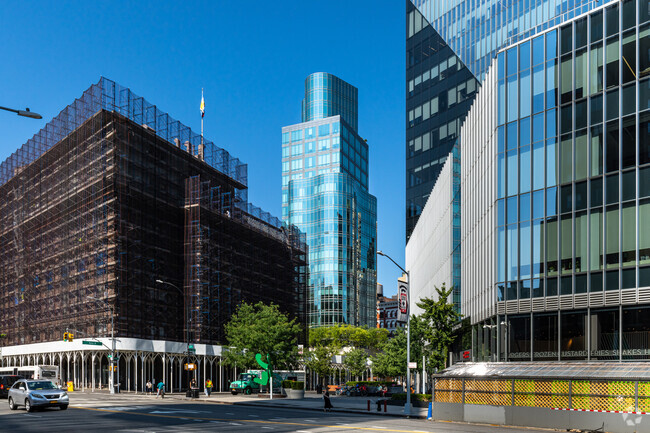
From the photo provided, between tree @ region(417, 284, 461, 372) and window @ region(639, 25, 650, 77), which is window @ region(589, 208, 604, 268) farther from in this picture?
tree @ region(417, 284, 461, 372)

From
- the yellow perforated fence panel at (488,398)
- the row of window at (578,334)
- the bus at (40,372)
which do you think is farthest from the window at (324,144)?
the yellow perforated fence panel at (488,398)

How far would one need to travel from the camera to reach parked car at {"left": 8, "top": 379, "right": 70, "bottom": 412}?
36219mm

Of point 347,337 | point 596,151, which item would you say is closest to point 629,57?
point 596,151

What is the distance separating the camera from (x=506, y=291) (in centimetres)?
4278

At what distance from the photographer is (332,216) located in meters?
162

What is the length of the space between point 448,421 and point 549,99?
2063 centimetres

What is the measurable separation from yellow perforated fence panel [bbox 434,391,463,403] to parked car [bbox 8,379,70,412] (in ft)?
68.7

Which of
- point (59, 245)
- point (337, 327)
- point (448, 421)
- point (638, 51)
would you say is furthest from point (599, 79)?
point (337, 327)

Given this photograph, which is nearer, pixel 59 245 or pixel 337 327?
pixel 59 245

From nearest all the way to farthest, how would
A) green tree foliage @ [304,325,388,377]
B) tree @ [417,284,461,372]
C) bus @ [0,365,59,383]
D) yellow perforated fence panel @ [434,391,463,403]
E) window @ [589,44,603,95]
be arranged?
1. yellow perforated fence panel @ [434,391,463,403]
2. window @ [589,44,603,95]
3. tree @ [417,284,461,372]
4. bus @ [0,365,59,383]
5. green tree foliage @ [304,325,388,377]

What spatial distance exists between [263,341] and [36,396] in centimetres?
3973

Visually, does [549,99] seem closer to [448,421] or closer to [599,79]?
[599,79]

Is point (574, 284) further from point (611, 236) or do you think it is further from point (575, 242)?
point (611, 236)

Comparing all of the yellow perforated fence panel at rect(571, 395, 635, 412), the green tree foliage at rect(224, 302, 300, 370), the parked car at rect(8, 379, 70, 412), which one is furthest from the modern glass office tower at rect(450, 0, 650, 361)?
the green tree foliage at rect(224, 302, 300, 370)
